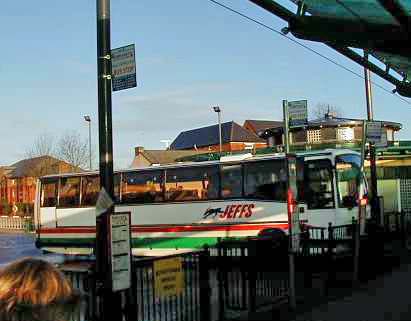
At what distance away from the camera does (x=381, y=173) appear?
31625mm

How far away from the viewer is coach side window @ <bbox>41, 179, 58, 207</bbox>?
81.0ft

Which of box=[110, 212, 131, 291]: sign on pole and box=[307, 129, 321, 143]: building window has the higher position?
box=[307, 129, 321, 143]: building window

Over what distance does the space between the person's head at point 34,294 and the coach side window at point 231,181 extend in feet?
56.3

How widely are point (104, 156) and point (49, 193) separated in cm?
1877

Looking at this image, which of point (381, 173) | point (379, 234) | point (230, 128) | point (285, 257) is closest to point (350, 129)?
point (381, 173)

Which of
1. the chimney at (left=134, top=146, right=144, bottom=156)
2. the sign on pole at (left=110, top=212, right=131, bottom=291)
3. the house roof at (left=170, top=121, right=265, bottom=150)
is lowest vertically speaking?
the sign on pole at (left=110, top=212, right=131, bottom=291)

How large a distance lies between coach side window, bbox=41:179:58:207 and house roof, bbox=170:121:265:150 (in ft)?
224

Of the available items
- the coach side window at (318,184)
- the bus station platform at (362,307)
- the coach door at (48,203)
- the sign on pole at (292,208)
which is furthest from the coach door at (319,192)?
the coach door at (48,203)

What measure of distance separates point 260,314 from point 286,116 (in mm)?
3286

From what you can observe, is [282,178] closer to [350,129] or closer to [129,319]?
[129,319]

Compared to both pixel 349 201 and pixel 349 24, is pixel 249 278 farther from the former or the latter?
pixel 349 201

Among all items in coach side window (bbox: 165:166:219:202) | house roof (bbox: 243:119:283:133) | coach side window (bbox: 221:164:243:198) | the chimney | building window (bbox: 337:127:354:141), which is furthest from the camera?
house roof (bbox: 243:119:283:133)

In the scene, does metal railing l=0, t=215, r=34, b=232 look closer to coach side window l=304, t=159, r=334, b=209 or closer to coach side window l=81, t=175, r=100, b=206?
coach side window l=81, t=175, r=100, b=206

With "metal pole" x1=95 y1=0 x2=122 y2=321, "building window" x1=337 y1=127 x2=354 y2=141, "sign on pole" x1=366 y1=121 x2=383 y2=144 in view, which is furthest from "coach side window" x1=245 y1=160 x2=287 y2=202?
"building window" x1=337 y1=127 x2=354 y2=141
